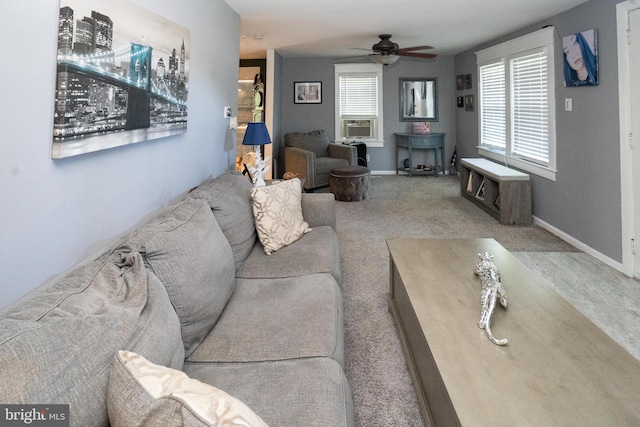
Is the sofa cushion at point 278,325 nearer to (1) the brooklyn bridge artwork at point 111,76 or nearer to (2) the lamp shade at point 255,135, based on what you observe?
(1) the brooklyn bridge artwork at point 111,76

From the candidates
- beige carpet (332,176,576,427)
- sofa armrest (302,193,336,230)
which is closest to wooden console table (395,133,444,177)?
beige carpet (332,176,576,427)

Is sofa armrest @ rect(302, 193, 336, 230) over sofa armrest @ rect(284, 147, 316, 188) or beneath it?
beneath

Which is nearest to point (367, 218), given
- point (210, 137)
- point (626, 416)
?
point (210, 137)

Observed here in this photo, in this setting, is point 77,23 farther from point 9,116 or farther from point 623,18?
point 623,18

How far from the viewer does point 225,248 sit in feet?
5.94

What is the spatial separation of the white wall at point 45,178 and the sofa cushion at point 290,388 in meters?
0.69

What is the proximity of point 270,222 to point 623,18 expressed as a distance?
3.25 m

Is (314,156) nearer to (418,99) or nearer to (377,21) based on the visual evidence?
(377,21)

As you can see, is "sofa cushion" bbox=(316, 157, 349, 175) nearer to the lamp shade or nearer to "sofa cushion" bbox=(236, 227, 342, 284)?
the lamp shade

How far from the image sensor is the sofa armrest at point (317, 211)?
2880 millimetres

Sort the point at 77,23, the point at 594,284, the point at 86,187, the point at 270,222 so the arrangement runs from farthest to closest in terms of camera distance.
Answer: the point at 594,284 → the point at 270,222 → the point at 86,187 → the point at 77,23

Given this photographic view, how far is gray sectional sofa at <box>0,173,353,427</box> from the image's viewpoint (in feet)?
2.46

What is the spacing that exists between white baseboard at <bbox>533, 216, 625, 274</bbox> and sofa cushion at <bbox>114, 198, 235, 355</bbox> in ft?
10.7

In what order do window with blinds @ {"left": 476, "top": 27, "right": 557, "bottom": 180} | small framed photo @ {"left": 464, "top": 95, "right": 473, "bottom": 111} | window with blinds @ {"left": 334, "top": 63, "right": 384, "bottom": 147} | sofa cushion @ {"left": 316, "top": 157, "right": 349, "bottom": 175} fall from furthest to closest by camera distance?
window with blinds @ {"left": 334, "top": 63, "right": 384, "bottom": 147} → small framed photo @ {"left": 464, "top": 95, "right": 473, "bottom": 111} → sofa cushion @ {"left": 316, "top": 157, "right": 349, "bottom": 175} → window with blinds @ {"left": 476, "top": 27, "right": 557, "bottom": 180}
